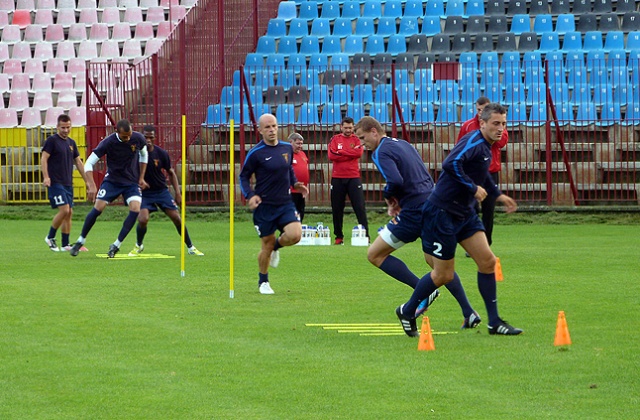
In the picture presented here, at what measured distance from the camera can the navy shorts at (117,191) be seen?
663 inches

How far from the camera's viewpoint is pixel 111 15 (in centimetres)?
3192

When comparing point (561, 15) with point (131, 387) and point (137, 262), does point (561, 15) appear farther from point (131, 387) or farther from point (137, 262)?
point (131, 387)

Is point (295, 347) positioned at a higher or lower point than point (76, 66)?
lower

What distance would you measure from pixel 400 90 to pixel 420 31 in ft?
11.7

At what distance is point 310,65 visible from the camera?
27438mm

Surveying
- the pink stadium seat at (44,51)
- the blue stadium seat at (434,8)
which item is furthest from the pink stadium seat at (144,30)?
the blue stadium seat at (434,8)

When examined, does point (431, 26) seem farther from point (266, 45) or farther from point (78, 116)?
point (78, 116)

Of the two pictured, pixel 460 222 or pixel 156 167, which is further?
pixel 156 167

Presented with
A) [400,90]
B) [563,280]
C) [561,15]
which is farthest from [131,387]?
[561,15]

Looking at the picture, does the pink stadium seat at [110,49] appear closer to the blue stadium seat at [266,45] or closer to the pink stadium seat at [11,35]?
the pink stadium seat at [11,35]

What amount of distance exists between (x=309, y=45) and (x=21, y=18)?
28.7 ft

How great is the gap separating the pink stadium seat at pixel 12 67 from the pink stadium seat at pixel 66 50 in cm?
105

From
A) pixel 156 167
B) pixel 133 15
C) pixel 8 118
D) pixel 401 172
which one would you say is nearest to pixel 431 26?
pixel 133 15

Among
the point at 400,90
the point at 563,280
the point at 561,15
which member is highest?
the point at 561,15
